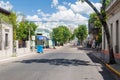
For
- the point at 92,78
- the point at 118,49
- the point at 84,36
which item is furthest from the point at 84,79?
the point at 84,36

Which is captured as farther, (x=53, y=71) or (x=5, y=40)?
(x=5, y=40)

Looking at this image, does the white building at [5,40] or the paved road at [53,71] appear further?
the white building at [5,40]

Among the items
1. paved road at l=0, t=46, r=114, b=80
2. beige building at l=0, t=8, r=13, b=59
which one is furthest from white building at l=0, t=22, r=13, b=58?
paved road at l=0, t=46, r=114, b=80

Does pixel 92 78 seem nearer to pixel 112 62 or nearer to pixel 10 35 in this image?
pixel 112 62

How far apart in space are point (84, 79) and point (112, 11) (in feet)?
77.0

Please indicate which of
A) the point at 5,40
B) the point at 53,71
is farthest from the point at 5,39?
the point at 53,71

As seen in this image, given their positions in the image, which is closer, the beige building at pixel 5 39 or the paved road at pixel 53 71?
the paved road at pixel 53 71

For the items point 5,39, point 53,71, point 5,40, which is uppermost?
point 5,39

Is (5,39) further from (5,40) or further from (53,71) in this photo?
(53,71)

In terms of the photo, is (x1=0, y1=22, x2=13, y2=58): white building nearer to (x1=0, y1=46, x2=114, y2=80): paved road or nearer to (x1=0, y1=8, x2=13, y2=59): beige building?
(x1=0, y1=8, x2=13, y2=59): beige building

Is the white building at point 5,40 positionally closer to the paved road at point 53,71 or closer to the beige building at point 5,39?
the beige building at point 5,39

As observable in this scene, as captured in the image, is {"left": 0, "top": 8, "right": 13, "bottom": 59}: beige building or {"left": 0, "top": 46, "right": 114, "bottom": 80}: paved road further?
{"left": 0, "top": 8, "right": 13, "bottom": 59}: beige building

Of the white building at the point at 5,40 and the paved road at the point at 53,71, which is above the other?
the white building at the point at 5,40

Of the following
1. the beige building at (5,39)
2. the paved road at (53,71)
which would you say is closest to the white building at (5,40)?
the beige building at (5,39)
